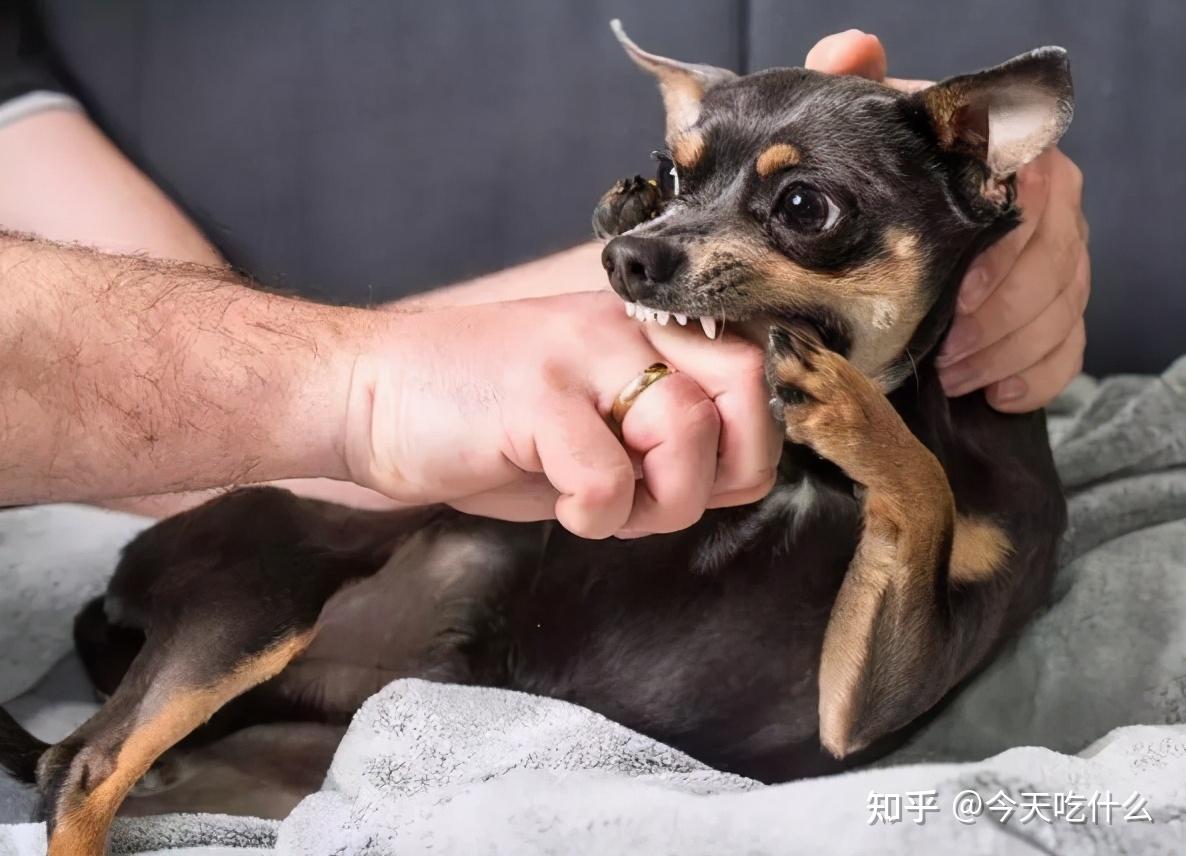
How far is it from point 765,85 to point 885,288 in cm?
27

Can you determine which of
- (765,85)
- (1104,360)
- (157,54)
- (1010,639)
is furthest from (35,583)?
(1104,360)

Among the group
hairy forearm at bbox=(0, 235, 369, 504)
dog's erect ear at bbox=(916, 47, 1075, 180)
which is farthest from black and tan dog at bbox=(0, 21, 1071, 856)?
hairy forearm at bbox=(0, 235, 369, 504)

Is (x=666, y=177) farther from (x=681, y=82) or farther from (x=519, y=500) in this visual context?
(x=519, y=500)

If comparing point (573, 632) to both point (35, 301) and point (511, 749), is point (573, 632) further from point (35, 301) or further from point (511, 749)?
point (35, 301)

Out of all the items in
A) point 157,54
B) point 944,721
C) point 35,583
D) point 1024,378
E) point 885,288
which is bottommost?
point 944,721

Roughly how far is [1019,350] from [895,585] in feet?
1.20

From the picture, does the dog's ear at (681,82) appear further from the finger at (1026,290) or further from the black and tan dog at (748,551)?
the finger at (1026,290)

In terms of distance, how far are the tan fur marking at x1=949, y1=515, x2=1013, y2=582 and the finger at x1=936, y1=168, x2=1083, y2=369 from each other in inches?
7.4

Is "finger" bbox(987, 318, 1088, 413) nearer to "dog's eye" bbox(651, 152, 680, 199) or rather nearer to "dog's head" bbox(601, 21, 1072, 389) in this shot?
"dog's head" bbox(601, 21, 1072, 389)

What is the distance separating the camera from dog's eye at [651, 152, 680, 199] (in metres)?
1.14

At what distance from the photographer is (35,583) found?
1.26 meters

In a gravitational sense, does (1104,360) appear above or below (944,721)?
above

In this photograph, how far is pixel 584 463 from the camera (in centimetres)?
76

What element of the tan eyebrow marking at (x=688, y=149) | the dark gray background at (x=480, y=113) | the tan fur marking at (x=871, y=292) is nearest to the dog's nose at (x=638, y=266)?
the tan fur marking at (x=871, y=292)
